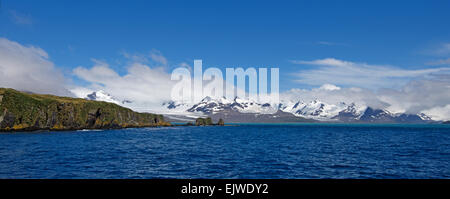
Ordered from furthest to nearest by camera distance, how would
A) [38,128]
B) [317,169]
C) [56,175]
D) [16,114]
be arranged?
[38,128]
[16,114]
[317,169]
[56,175]

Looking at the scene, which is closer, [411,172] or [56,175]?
[56,175]

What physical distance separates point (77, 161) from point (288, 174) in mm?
32298

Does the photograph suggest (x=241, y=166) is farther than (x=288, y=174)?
Yes

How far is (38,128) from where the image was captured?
16275 centimetres
